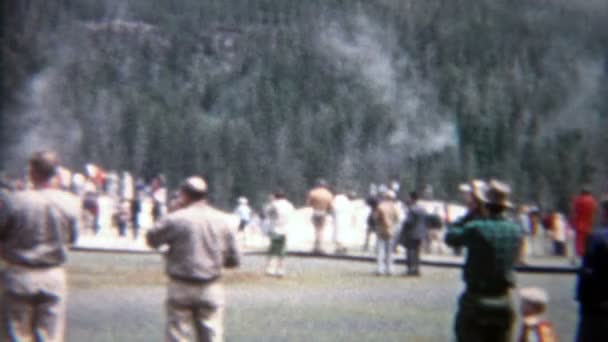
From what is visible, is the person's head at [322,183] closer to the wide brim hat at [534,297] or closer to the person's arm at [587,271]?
the person's arm at [587,271]

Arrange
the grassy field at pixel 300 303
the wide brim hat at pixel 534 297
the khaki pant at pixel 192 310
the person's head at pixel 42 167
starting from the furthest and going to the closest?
the grassy field at pixel 300 303 → the khaki pant at pixel 192 310 → the person's head at pixel 42 167 → the wide brim hat at pixel 534 297

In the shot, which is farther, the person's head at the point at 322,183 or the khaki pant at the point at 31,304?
the person's head at the point at 322,183

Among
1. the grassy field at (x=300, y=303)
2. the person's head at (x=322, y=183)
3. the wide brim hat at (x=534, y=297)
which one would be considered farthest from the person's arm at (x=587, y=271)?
the person's head at (x=322, y=183)

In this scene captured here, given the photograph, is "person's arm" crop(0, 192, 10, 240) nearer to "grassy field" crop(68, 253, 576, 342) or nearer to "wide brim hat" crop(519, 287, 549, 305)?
"wide brim hat" crop(519, 287, 549, 305)

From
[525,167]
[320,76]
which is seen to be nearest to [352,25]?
[320,76]

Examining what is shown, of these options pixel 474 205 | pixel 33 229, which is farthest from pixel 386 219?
pixel 33 229
